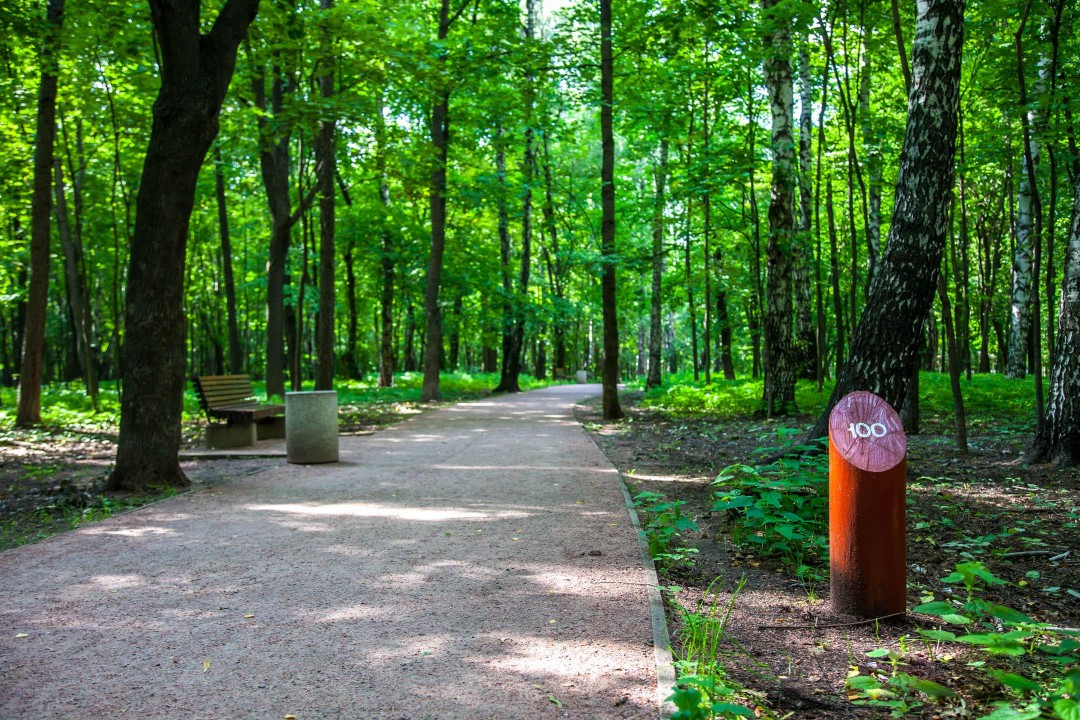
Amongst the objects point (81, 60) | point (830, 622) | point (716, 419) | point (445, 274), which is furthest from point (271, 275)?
point (830, 622)

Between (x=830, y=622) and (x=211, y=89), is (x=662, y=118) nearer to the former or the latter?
(x=211, y=89)

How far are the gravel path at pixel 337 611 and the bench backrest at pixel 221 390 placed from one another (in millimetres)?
4059

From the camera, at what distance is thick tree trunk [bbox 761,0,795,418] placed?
12539mm

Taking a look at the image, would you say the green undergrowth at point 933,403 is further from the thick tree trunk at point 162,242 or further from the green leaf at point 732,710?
the thick tree trunk at point 162,242

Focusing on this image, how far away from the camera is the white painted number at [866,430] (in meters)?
3.73

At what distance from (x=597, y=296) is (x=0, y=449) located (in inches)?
928

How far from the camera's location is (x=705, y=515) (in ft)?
21.1

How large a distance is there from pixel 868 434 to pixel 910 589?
52.4 inches

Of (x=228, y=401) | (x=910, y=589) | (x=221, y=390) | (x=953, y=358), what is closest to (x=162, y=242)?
(x=221, y=390)

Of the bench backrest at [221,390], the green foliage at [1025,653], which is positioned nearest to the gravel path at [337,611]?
the green foliage at [1025,653]

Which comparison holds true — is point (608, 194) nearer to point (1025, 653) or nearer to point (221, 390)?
point (221, 390)

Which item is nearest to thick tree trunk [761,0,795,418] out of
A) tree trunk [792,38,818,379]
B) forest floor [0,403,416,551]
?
tree trunk [792,38,818,379]

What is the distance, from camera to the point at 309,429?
9.66 m

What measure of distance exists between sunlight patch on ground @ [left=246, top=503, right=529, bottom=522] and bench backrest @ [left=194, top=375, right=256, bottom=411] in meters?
4.90
